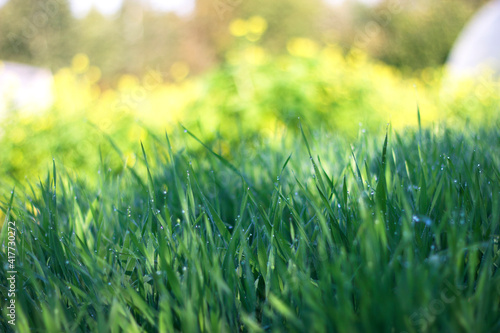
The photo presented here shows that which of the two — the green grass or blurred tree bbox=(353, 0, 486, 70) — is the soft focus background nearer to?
the green grass

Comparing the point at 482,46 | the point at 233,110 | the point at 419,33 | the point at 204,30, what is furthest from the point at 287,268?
the point at 204,30

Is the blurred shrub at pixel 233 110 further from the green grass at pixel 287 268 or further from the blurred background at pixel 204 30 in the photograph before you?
the blurred background at pixel 204 30

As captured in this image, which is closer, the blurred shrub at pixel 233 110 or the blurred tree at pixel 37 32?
the blurred shrub at pixel 233 110

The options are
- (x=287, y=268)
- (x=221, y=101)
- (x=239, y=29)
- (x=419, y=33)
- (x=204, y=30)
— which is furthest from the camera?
Result: (x=204, y=30)

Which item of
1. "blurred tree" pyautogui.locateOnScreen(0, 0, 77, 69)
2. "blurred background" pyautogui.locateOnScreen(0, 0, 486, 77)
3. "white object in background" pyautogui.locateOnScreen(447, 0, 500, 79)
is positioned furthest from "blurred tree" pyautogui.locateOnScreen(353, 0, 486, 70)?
"blurred tree" pyautogui.locateOnScreen(0, 0, 77, 69)

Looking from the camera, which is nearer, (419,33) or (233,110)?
(233,110)

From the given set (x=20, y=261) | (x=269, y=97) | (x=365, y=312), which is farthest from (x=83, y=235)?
(x=269, y=97)

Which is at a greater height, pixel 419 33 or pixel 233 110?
pixel 419 33

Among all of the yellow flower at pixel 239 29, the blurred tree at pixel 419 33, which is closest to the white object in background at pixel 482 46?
the yellow flower at pixel 239 29

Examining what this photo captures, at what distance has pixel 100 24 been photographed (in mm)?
16844

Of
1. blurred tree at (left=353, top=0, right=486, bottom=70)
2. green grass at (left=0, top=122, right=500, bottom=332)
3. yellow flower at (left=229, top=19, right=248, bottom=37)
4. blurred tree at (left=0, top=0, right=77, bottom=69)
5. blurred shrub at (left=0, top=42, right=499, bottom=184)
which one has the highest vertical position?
blurred tree at (left=0, top=0, right=77, bottom=69)

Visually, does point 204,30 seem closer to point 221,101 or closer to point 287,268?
point 221,101

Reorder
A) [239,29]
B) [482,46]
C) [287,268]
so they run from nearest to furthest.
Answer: [287,268] < [239,29] < [482,46]

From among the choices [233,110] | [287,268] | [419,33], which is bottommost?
[287,268]
